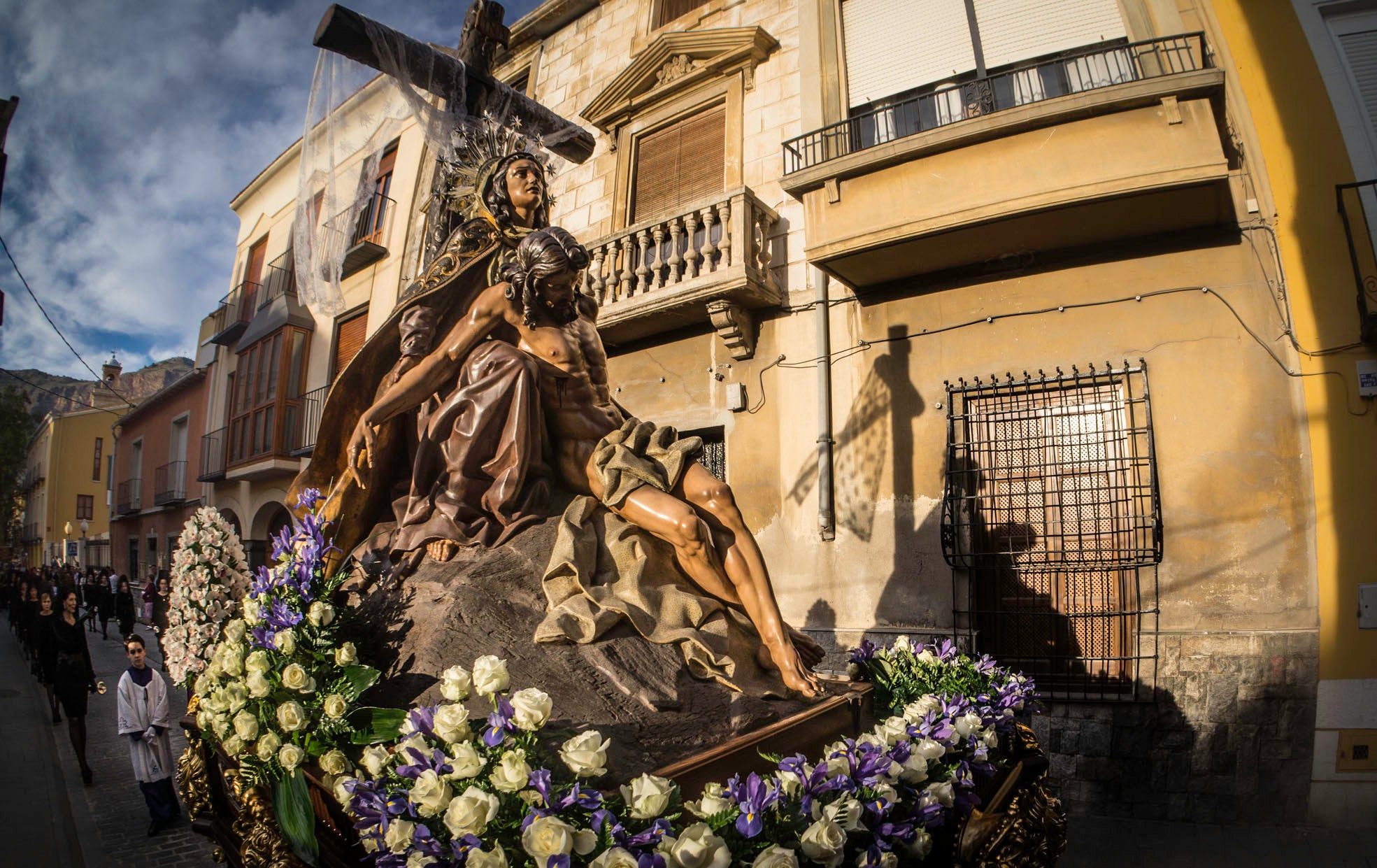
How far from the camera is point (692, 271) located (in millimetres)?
8859

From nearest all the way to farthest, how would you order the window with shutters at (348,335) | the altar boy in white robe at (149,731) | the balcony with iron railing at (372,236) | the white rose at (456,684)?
the white rose at (456,684), the altar boy in white robe at (149,731), the balcony with iron railing at (372,236), the window with shutters at (348,335)

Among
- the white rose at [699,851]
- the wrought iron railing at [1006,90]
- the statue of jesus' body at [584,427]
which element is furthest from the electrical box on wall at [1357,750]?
the white rose at [699,851]

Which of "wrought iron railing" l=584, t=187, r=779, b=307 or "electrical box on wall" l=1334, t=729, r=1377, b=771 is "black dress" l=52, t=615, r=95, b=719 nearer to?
"wrought iron railing" l=584, t=187, r=779, b=307

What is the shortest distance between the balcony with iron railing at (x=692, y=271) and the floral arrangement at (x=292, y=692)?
619 centimetres

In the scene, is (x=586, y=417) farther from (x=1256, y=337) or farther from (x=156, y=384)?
(x=156, y=384)

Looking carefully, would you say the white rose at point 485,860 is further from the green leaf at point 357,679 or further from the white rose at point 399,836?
the green leaf at point 357,679

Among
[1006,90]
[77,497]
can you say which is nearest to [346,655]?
[1006,90]

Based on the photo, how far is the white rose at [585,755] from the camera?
1.67 meters

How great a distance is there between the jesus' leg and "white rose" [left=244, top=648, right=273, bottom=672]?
122 cm

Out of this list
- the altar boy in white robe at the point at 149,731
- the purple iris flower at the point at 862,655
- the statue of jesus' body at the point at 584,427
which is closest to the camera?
the statue of jesus' body at the point at 584,427

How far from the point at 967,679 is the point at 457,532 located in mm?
2219

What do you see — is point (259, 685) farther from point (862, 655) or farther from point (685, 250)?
point (685, 250)

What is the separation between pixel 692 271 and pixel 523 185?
5.58 m

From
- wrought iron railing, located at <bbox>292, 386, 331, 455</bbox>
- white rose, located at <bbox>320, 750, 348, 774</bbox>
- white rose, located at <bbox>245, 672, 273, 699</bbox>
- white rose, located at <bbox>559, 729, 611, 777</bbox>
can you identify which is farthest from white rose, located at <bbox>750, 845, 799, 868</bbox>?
wrought iron railing, located at <bbox>292, 386, 331, 455</bbox>
